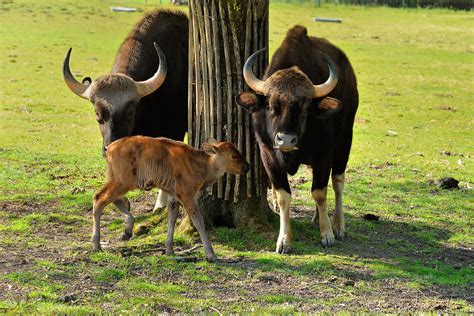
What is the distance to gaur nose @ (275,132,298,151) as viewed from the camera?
29.5 feet

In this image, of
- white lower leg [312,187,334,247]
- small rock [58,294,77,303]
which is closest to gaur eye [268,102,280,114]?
white lower leg [312,187,334,247]

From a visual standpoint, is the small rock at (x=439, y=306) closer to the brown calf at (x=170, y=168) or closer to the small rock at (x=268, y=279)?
the small rock at (x=268, y=279)

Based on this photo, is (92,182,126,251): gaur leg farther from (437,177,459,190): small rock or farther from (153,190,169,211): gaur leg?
(437,177,459,190): small rock

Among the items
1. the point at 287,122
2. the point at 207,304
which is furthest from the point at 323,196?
the point at 207,304

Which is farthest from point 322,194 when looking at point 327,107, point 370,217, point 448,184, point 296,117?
point 448,184

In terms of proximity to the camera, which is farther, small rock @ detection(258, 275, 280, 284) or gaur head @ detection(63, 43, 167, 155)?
gaur head @ detection(63, 43, 167, 155)

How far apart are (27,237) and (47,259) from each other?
107cm

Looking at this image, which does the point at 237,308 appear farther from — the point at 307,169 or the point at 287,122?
the point at 307,169

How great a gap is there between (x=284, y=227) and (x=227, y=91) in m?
1.55

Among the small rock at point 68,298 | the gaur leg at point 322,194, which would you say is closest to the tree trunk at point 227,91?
the gaur leg at point 322,194

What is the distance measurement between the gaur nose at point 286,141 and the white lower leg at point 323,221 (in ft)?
3.67

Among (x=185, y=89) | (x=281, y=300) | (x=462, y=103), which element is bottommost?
Result: (x=462, y=103)

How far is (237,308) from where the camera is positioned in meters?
7.60

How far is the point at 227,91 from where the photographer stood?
9.85 m
